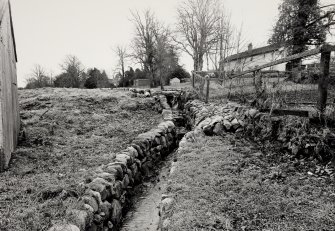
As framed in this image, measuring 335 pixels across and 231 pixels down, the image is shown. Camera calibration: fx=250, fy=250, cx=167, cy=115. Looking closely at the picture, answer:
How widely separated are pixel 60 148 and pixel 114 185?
106 inches

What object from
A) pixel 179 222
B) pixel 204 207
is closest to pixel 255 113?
pixel 204 207

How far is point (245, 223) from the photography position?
9.55 ft

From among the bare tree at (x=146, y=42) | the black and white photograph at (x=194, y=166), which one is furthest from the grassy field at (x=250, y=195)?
the bare tree at (x=146, y=42)

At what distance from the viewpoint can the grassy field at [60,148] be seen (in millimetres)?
3707

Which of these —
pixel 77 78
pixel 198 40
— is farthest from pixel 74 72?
pixel 198 40

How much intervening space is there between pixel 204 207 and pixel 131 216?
2.20m

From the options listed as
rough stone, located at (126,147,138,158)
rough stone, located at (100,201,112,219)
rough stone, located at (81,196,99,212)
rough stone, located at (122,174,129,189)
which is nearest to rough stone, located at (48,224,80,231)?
rough stone, located at (81,196,99,212)

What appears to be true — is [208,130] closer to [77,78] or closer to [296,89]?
[296,89]

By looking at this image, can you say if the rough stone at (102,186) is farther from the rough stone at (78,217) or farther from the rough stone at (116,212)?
the rough stone at (78,217)

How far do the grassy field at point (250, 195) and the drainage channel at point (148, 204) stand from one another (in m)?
0.89

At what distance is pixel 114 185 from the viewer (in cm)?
494

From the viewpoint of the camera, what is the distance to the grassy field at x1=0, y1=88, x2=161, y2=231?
12.2ft

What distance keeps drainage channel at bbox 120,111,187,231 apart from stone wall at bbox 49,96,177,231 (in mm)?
185

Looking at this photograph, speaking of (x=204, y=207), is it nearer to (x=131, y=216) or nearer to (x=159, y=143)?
(x=131, y=216)
